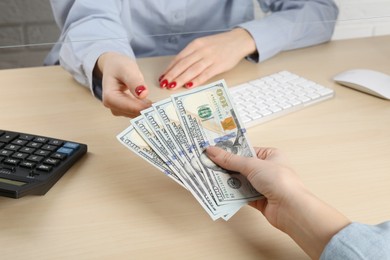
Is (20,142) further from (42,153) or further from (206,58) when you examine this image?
(206,58)

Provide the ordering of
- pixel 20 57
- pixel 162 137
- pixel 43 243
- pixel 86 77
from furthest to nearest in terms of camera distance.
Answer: pixel 86 77
pixel 20 57
pixel 162 137
pixel 43 243

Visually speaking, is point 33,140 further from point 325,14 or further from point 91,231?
point 325,14

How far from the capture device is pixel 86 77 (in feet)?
3.47

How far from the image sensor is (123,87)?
3.09ft

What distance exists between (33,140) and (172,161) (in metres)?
0.22

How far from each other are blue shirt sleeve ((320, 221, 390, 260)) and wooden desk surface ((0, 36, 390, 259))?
0.05 metres

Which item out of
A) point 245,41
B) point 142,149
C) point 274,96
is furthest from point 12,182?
point 245,41

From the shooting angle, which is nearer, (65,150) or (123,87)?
(65,150)

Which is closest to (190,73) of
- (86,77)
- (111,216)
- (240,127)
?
(86,77)

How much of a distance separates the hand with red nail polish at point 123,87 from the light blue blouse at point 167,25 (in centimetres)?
7

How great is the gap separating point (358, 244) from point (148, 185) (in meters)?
0.30

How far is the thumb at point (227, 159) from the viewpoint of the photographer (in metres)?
0.71

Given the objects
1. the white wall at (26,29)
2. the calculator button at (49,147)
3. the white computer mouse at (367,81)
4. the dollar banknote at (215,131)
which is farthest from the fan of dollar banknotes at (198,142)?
the white computer mouse at (367,81)

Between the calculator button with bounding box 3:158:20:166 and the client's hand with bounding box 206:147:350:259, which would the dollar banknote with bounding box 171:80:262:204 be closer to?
the client's hand with bounding box 206:147:350:259
